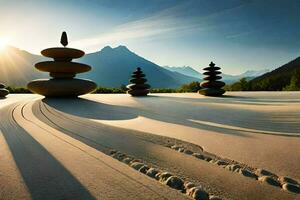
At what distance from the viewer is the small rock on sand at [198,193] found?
6.63 feet

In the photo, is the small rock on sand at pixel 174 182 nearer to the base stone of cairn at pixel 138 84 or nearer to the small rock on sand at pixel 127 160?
the small rock on sand at pixel 127 160

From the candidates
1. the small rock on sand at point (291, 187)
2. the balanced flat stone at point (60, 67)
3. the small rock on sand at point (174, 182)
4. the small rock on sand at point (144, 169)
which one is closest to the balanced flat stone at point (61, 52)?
the balanced flat stone at point (60, 67)

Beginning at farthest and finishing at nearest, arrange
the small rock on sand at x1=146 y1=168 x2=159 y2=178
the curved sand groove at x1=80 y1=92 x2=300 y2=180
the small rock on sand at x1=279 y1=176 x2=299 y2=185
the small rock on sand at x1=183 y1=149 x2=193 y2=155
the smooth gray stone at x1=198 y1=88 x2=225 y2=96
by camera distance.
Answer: the smooth gray stone at x1=198 y1=88 x2=225 y2=96
the small rock on sand at x1=183 y1=149 x2=193 y2=155
the curved sand groove at x1=80 y1=92 x2=300 y2=180
the small rock on sand at x1=146 y1=168 x2=159 y2=178
the small rock on sand at x1=279 y1=176 x2=299 y2=185

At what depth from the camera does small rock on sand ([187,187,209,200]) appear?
2.02 m

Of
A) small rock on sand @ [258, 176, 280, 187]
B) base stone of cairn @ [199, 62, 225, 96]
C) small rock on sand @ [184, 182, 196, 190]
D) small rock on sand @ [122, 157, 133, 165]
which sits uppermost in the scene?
base stone of cairn @ [199, 62, 225, 96]

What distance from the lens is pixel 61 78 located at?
9852 mm

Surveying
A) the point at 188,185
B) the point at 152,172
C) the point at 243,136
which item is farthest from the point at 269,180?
the point at 243,136

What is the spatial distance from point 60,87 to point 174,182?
7782 millimetres

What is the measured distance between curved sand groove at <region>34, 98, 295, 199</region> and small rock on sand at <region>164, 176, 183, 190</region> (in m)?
0.18

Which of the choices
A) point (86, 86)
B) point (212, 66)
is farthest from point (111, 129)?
point (212, 66)

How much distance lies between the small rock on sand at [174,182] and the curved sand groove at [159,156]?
0.60 ft

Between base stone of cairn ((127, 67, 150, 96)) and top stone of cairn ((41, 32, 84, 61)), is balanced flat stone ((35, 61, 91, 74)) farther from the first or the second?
base stone of cairn ((127, 67, 150, 96))

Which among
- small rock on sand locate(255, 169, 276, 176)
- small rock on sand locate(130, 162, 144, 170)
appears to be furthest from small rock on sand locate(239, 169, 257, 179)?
small rock on sand locate(130, 162, 144, 170)

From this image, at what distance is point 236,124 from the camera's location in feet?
17.6
